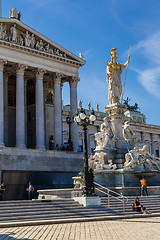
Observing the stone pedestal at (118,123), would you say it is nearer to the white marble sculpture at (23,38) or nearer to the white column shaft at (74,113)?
the white column shaft at (74,113)

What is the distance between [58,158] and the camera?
43.3m

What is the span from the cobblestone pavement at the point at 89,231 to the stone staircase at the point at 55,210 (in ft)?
6.17

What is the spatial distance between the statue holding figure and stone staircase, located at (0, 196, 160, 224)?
11.3 m

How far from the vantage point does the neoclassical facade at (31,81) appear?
43562 mm

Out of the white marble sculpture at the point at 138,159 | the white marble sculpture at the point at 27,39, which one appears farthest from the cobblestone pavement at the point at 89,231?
the white marble sculpture at the point at 27,39

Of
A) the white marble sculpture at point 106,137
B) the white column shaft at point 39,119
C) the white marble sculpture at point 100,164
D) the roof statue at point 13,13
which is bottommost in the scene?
the white marble sculpture at point 100,164

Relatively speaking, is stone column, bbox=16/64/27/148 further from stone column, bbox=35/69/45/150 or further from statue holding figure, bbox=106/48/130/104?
statue holding figure, bbox=106/48/130/104

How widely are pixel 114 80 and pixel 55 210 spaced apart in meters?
14.9

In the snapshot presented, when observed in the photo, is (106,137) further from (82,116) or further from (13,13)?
(13,13)

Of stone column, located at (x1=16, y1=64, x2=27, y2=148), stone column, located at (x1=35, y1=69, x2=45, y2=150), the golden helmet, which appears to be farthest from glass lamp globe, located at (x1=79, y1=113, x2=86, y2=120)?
stone column, located at (x1=35, y1=69, x2=45, y2=150)

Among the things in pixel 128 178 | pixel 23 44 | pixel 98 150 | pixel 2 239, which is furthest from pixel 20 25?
pixel 2 239

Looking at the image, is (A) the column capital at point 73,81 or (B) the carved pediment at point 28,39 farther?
(A) the column capital at point 73,81

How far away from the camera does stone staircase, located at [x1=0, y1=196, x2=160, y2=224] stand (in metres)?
19.0

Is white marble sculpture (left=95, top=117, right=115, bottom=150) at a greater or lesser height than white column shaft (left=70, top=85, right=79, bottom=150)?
lesser
